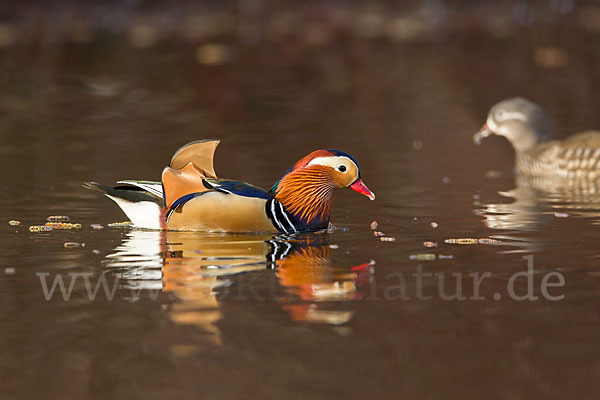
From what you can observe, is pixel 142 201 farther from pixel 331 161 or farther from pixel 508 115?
pixel 508 115

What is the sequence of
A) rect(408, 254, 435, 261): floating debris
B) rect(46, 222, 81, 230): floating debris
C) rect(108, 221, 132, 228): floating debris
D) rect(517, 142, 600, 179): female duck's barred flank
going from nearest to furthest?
1. rect(408, 254, 435, 261): floating debris
2. rect(46, 222, 81, 230): floating debris
3. rect(108, 221, 132, 228): floating debris
4. rect(517, 142, 600, 179): female duck's barred flank

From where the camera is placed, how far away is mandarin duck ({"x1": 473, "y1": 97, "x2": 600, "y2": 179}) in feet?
41.7

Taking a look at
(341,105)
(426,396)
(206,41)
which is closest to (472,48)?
(206,41)

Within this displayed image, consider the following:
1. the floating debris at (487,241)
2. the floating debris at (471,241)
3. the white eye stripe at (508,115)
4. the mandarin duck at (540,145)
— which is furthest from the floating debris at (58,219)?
the white eye stripe at (508,115)

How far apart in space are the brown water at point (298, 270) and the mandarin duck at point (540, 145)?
14.2 inches

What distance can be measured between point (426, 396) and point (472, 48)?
22.3 metres

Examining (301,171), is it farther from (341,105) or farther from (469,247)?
(341,105)

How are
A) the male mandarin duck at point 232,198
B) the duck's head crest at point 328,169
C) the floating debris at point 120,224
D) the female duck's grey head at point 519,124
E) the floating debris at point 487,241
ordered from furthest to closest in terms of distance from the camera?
the female duck's grey head at point 519,124
the floating debris at point 120,224
the duck's head crest at point 328,169
the male mandarin duck at point 232,198
the floating debris at point 487,241

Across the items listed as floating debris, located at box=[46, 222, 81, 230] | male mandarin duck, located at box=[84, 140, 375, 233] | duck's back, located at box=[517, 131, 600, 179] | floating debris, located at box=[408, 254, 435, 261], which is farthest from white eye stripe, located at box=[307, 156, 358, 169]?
duck's back, located at box=[517, 131, 600, 179]

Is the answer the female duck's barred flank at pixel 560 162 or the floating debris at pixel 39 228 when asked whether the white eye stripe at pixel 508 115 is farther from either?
the floating debris at pixel 39 228

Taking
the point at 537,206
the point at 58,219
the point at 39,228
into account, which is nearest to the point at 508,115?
the point at 537,206

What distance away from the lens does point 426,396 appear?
212 inches

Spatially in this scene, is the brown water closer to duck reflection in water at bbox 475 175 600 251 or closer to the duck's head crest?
duck reflection in water at bbox 475 175 600 251

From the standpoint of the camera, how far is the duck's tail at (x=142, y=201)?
30.4 ft
